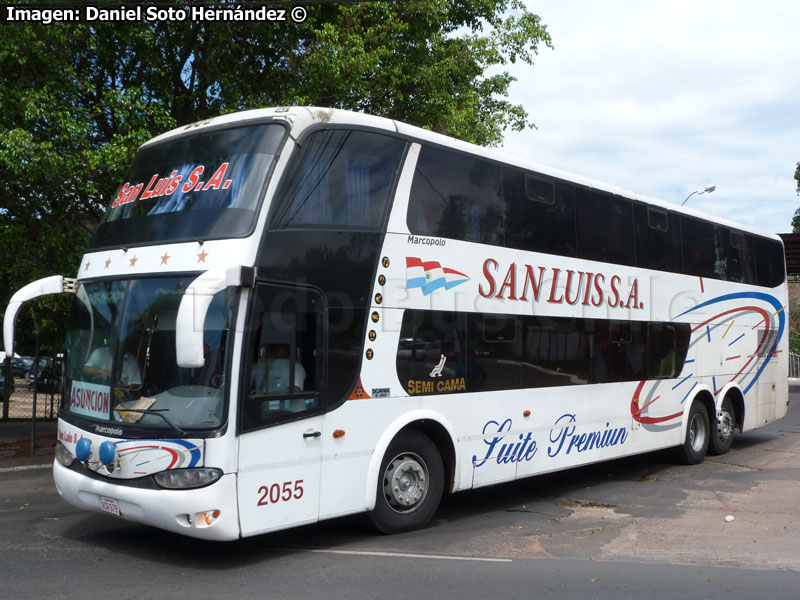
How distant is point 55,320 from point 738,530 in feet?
37.4

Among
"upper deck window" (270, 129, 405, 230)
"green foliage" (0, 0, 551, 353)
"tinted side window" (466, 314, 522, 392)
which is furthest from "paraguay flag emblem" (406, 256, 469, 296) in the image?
"green foliage" (0, 0, 551, 353)

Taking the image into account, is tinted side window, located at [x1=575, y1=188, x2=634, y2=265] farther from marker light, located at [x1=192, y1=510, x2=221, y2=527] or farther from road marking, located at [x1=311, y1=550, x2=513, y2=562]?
marker light, located at [x1=192, y1=510, x2=221, y2=527]

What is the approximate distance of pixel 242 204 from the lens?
6594mm

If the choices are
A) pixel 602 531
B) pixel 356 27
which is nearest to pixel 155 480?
pixel 602 531

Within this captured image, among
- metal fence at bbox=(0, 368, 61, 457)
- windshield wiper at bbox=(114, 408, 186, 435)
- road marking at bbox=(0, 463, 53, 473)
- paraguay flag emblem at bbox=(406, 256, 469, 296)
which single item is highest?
paraguay flag emblem at bbox=(406, 256, 469, 296)

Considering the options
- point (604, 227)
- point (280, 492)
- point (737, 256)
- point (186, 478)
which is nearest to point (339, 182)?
point (280, 492)

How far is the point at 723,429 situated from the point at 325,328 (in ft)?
29.8

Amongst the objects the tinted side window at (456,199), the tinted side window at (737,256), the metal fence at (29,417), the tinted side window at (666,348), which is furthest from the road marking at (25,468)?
the tinted side window at (737,256)

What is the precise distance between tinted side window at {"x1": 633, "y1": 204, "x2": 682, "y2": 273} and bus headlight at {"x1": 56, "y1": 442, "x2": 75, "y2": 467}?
7.70 meters

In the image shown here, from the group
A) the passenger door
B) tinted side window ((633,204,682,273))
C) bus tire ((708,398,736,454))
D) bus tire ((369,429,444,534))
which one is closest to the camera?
the passenger door

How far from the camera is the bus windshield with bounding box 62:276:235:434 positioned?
6.22 metres

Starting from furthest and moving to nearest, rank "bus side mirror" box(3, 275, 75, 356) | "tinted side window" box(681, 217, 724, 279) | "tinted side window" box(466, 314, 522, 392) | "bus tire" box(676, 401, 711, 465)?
"bus tire" box(676, 401, 711, 465), "tinted side window" box(681, 217, 724, 279), "tinted side window" box(466, 314, 522, 392), "bus side mirror" box(3, 275, 75, 356)

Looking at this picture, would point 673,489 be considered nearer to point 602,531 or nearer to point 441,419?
point 602,531

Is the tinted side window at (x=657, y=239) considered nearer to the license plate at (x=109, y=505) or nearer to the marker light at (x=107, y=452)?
the marker light at (x=107, y=452)
